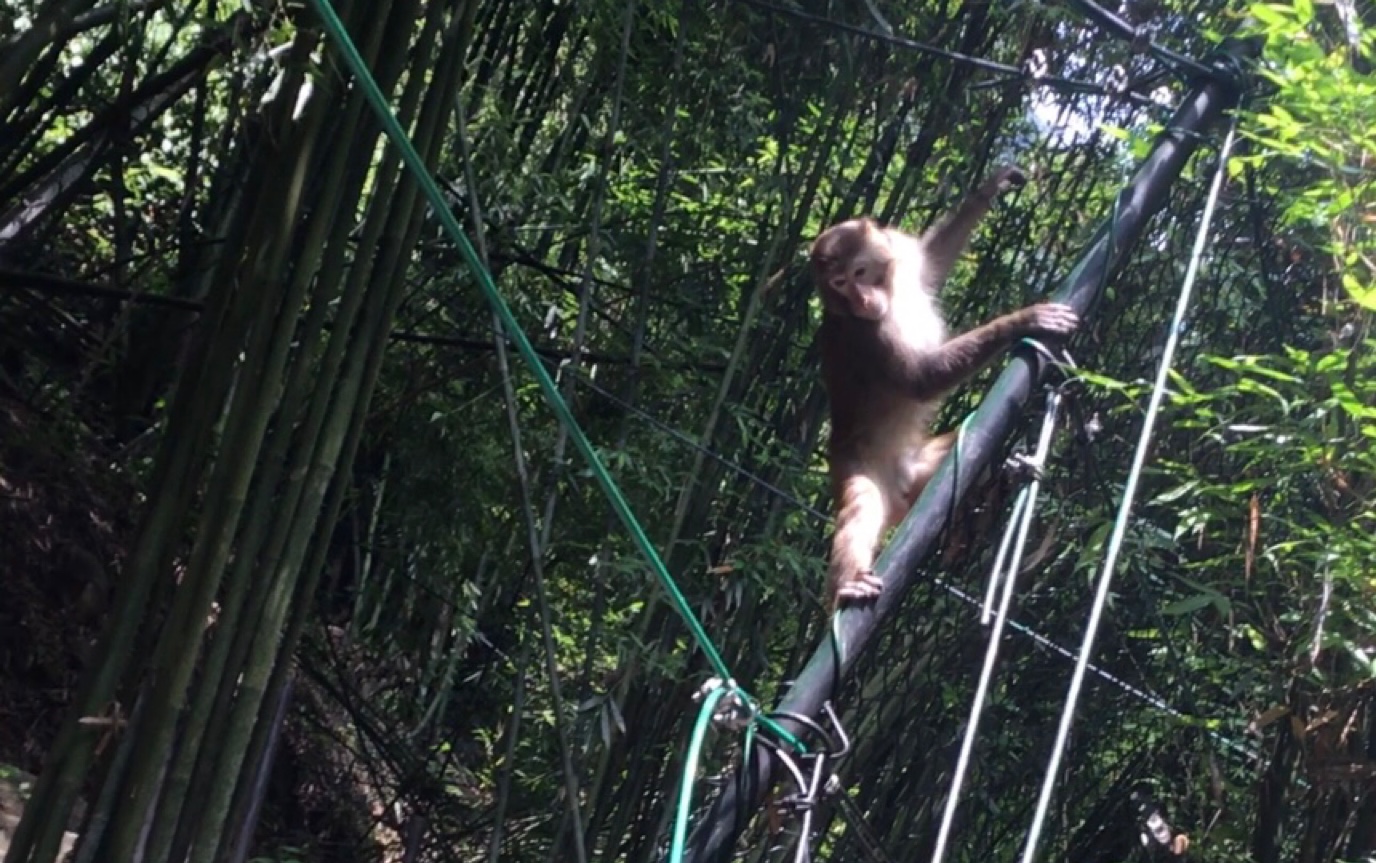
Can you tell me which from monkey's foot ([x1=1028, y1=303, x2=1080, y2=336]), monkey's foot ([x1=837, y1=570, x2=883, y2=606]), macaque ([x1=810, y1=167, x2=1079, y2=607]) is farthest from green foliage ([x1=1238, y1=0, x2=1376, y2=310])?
monkey's foot ([x1=837, y1=570, x2=883, y2=606])

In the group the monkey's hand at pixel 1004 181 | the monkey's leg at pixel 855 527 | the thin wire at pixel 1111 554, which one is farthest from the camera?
the monkey's hand at pixel 1004 181

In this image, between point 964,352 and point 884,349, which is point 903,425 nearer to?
point 884,349

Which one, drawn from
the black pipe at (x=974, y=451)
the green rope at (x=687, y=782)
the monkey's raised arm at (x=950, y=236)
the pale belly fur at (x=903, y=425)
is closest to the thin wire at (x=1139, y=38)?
the black pipe at (x=974, y=451)

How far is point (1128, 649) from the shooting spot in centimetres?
371

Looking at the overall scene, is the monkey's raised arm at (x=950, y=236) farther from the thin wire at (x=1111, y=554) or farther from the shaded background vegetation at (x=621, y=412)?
the thin wire at (x=1111, y=554)

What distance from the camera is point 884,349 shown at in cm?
355

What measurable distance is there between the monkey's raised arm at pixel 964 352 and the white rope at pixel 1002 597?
17cm

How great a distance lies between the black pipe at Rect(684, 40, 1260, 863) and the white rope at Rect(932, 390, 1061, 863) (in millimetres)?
52

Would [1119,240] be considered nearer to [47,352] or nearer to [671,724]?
[671,724]

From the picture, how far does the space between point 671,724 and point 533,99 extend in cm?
163

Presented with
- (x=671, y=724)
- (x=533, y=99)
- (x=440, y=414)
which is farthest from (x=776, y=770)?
(x=533, y=99)

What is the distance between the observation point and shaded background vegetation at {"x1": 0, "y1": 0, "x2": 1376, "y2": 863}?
7.68 ft

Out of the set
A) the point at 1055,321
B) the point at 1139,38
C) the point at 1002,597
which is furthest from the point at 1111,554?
the point at 1139,38

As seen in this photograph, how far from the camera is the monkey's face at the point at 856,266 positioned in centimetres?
348
